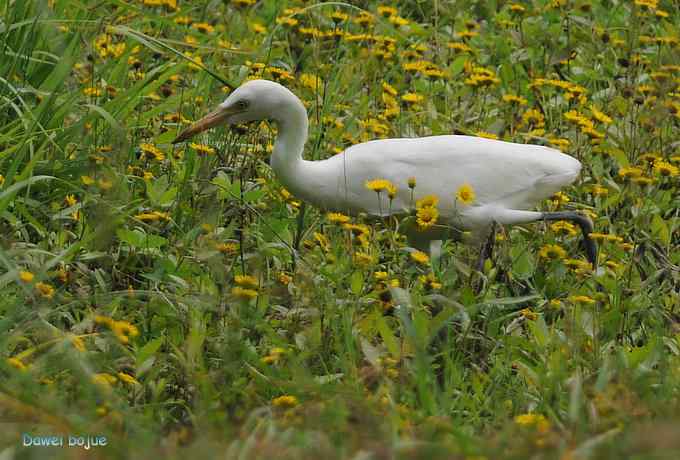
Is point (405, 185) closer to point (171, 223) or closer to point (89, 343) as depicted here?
point (171, 223)

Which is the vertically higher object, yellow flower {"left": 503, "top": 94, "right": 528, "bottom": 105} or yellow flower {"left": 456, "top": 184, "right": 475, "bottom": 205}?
yellow flower {"left": 503, "top": 94, "right": 528, "bottom": 105}

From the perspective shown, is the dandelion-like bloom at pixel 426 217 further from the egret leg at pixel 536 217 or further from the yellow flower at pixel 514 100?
the yellow flower at pixel 514 100

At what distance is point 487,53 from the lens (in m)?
6.24

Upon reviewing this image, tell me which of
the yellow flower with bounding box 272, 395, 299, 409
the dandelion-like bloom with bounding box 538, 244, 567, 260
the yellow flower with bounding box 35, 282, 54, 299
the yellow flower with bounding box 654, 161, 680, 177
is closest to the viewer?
the yellow flower with bounding box 272, 395, 299, 409

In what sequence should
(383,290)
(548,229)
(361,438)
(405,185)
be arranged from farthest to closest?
(548,229) < (405,185) < (383,290) < (361,438)

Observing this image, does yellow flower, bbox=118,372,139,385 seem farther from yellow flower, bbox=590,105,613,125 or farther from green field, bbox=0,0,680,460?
yellow flower, bbox=590,105,613,125

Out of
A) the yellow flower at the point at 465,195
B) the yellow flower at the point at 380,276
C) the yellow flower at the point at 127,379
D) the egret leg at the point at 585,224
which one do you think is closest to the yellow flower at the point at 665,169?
the egret leg at the point at 585,224

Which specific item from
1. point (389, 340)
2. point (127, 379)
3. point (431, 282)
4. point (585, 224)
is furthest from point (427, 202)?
point (127, 379)

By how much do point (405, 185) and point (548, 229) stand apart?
2.08 ft

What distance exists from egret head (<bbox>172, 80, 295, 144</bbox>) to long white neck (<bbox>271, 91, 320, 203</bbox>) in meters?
0.02

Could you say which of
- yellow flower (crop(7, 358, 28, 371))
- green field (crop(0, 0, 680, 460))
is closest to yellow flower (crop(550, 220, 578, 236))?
green field (crop(0, 0, 680, 460))

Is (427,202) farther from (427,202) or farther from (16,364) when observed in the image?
(16,364)

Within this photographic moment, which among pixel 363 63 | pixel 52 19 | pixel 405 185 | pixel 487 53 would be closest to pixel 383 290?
pixel 405 185

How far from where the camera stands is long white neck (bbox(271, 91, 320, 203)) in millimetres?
4242
